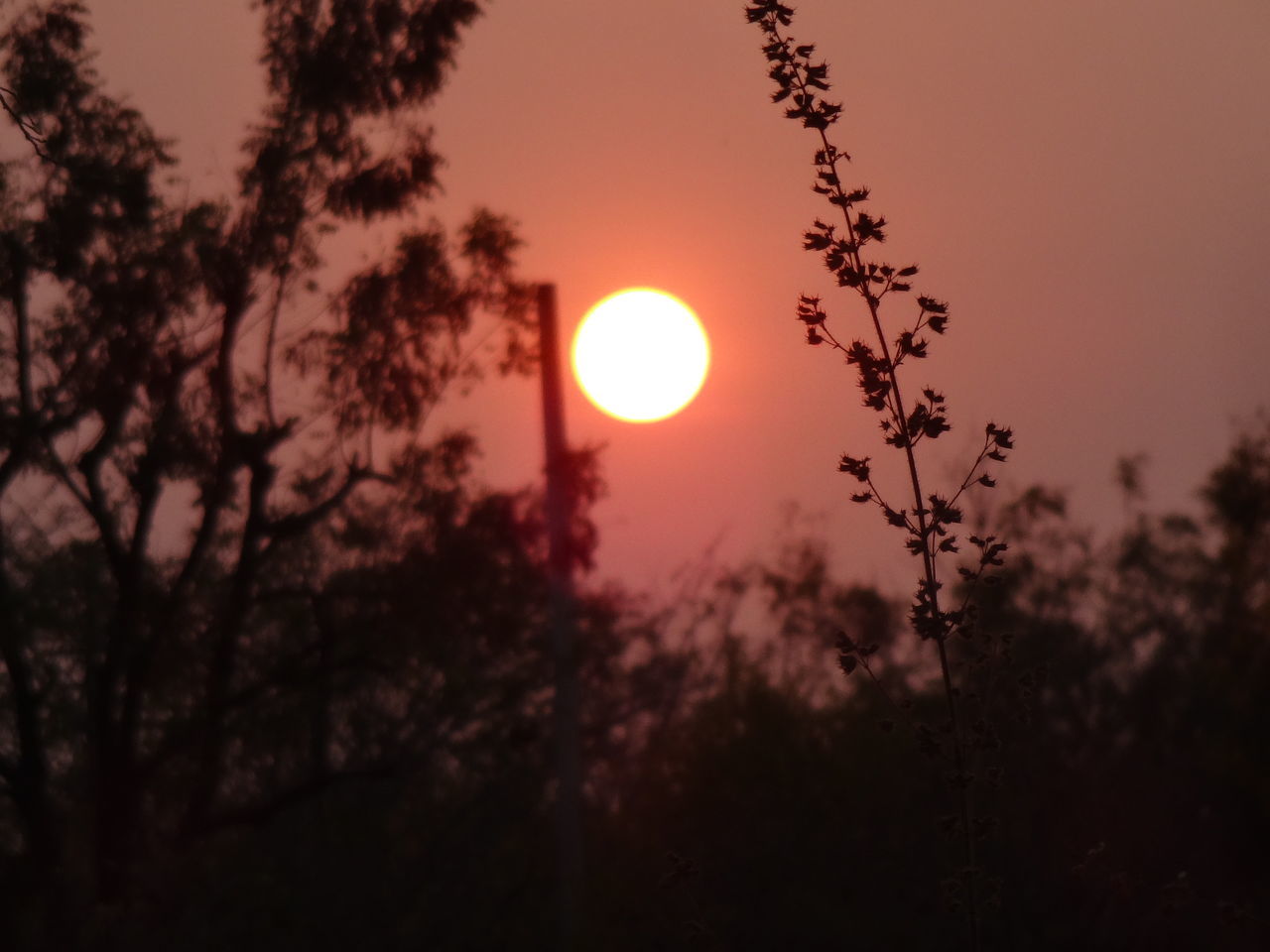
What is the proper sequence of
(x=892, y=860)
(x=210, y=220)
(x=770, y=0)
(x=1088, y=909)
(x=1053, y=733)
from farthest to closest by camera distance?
(x=1053, y=733), (x=892, y=860), (x=1088, y=909), (x=210, y=220), (x=770, y=0)

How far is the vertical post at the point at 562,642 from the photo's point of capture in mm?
14891

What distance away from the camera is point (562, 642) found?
601 inches

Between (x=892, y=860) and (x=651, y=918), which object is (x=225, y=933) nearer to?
(x=651, y=918)

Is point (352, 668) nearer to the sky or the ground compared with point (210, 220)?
nearer to the ground

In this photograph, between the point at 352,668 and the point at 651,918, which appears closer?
the point at 352,668

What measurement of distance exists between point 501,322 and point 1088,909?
48.9ft

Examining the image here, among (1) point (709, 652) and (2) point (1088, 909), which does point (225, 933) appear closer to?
(1) point (709, 652)

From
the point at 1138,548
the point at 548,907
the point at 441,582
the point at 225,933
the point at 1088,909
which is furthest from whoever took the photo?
Result: the point at 1138,548

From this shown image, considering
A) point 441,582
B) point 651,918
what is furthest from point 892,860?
point 441,582

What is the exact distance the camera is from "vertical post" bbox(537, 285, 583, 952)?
14891 millimetres

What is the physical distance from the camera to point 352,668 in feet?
59.4

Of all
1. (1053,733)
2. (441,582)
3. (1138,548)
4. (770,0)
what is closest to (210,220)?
(441,582)

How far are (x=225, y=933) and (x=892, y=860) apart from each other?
1261 cm


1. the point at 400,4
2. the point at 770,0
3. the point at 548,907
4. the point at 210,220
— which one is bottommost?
the point at 770,0
